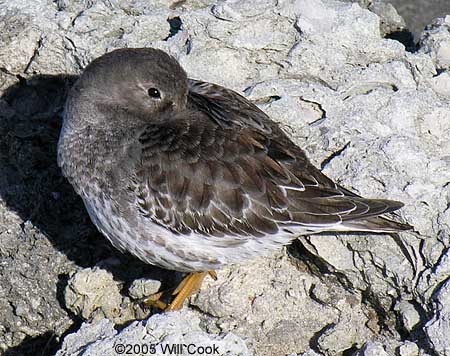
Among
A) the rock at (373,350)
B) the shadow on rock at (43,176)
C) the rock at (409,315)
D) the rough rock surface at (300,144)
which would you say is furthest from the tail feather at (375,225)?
the shadow on rock at (43,176)

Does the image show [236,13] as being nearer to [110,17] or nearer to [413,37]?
[110,17]

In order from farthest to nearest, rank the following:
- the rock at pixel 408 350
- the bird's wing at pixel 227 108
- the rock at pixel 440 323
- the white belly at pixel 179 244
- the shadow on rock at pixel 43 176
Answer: the shadow on rock at pixel 43 176
the bird's wing at pixel 227 108
the white belly at pixel 179 244
the rock at pixel 408 350
the rock at pixel 440 323

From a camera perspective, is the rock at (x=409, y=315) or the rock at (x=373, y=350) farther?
the rock at (x=409, y=315)

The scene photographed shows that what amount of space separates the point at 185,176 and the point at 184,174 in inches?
0.4

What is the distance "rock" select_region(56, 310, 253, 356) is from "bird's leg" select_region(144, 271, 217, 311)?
0.47 meters

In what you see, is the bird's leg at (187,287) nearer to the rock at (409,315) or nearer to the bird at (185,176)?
the bird at (185,176)

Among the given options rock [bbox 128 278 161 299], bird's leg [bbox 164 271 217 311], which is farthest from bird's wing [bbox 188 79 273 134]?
rock [bbox 128 278 161 299]

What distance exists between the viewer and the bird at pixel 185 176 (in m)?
4.82

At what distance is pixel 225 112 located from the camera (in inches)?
201

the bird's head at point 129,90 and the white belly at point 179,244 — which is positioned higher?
the bird's head at point 129,90

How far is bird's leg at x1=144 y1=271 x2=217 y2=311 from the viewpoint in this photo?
16.9ft

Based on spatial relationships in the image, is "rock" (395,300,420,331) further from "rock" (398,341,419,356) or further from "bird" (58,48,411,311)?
"bird" (58,48,411,311)

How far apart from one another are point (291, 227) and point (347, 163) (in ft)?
→ 1.81

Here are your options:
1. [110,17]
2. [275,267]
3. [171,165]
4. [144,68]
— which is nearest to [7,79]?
[110,17]
